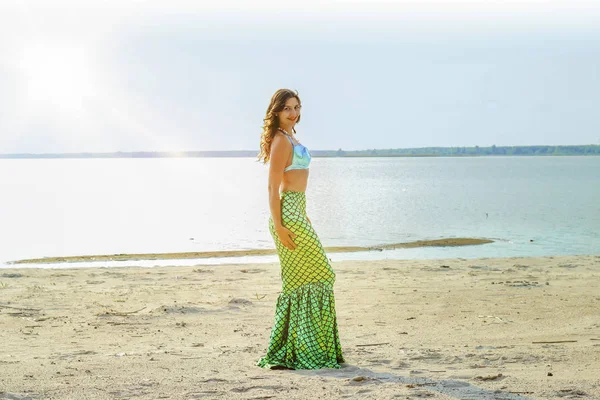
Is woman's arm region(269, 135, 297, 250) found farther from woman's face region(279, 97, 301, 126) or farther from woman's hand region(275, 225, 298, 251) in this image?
woman's face region(279, 97, 301, 126)

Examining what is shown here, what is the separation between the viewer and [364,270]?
1455 centimetres

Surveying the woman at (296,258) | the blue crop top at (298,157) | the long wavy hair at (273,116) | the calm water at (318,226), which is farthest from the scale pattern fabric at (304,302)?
the calm water at (318,226)

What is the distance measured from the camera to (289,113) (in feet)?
21.0

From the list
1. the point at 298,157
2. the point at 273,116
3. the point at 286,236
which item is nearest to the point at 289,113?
the point at 273,116

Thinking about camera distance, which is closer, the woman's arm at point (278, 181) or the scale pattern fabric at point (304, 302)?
the woman's arm at point (278, 181)

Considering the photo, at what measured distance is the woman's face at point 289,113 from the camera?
6398 mm

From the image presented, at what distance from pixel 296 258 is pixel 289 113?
1.22 m

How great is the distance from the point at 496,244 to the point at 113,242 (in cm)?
1322

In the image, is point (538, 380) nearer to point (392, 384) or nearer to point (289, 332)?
point (392, 384)

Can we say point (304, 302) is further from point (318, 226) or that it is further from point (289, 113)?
point (318, 226)

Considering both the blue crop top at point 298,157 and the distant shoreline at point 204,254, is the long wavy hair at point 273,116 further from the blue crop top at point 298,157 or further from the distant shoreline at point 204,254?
the distant shoreline at point 204,254

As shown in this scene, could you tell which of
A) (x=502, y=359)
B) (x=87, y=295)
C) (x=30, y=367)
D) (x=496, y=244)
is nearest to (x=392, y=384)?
(x=502, y=359)

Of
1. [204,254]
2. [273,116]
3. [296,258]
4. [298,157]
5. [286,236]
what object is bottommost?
[204,254]

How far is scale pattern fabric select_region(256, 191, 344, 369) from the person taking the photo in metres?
6.35
